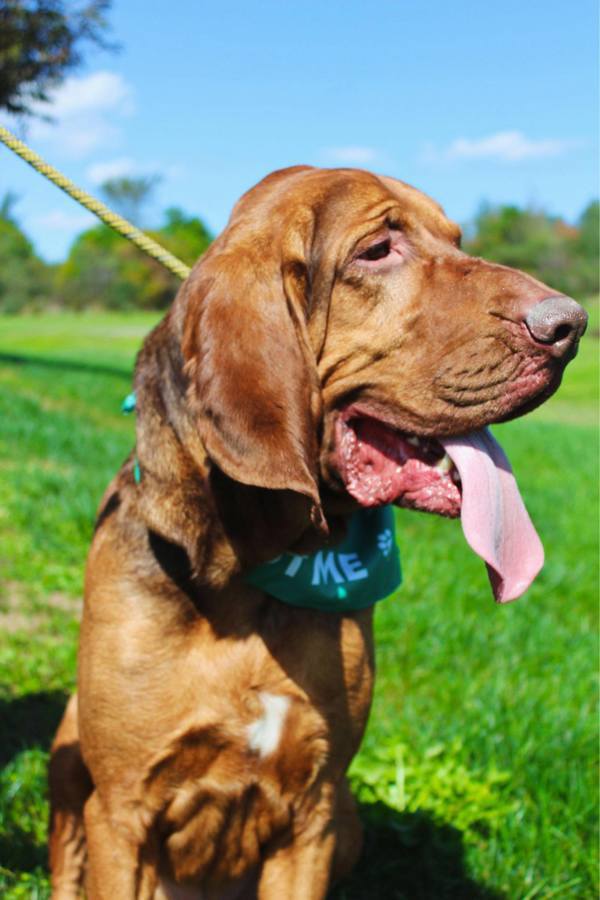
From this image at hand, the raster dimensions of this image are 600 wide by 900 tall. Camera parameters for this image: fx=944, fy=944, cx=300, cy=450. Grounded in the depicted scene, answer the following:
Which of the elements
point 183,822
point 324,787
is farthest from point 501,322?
point 183,822

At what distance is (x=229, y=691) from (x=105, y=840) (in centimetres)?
56

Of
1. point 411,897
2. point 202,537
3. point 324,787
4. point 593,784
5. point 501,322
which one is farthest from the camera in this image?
point 593,784

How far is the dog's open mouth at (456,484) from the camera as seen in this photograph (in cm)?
240

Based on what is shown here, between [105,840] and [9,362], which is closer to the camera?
[105,840]

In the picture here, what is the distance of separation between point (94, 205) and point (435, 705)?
286cm

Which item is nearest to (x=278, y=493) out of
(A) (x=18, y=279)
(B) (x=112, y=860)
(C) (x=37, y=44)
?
(B) (x=112, y=860)

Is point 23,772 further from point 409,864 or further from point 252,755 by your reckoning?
point 409,864

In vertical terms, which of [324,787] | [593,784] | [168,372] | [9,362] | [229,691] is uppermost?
[9,362]

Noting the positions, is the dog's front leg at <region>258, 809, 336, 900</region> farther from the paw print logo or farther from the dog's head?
the dog's head

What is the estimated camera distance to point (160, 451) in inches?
104

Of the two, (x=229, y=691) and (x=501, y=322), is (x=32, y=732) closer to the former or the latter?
(x=229, y=691)

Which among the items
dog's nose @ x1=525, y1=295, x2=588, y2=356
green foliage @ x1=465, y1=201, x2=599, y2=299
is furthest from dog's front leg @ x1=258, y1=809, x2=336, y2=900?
green foliage @ x1=465, y1=201, x2=599, y2=299

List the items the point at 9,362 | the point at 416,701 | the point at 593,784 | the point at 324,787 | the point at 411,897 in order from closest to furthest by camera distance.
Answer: the point at 324,787 → the point at 411,897 → the point at 593,784 → the point at 416,701 → the point at 9,362

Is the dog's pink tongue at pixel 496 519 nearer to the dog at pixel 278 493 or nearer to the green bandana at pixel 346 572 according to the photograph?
the dog at pixel 278 493
